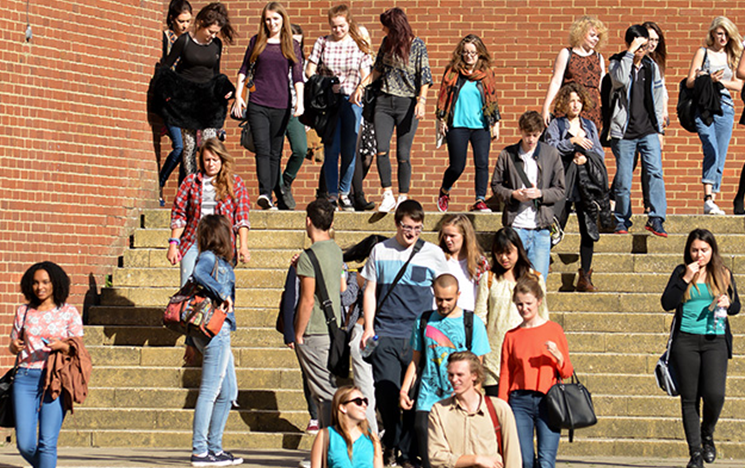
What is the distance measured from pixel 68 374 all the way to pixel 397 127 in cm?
545

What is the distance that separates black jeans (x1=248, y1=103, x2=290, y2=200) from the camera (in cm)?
1278

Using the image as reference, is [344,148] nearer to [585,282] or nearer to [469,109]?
→ [469,109]

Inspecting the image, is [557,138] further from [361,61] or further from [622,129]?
[361,61]

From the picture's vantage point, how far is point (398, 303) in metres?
8.49

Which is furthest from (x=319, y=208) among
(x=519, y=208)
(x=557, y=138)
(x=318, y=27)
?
(x=318, y=27)

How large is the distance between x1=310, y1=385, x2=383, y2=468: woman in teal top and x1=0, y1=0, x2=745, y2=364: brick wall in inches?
215

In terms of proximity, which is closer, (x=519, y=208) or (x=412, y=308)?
(x=412, y=308)

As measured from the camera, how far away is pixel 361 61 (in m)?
13.1

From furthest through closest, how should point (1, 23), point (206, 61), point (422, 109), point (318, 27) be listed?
point (318, 27)
point (206, 61)
point (422, 109)
point (1, 23)

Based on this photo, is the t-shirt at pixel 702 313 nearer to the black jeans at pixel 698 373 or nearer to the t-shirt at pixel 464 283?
the black jeans at pixel 698 373

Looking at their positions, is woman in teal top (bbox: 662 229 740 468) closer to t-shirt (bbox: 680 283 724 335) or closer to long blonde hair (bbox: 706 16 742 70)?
t-shirt (bbox: 680 283 724 335)

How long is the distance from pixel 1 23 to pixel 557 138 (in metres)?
5.28

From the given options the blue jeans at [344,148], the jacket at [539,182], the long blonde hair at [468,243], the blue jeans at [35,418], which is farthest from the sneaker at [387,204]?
the blue jeans at [35,418]

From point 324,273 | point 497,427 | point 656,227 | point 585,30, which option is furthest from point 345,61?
point 497,427
